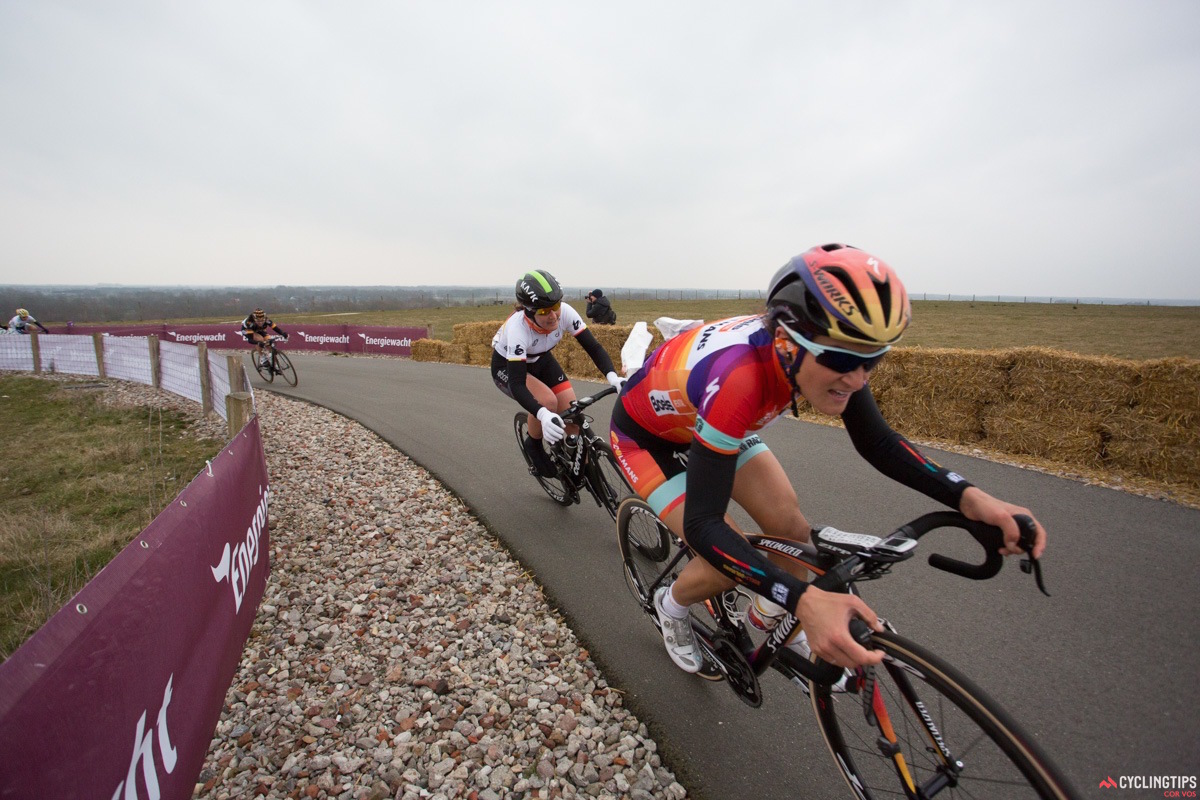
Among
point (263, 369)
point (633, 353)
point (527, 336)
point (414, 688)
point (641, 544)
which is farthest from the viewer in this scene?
point (263, 369)

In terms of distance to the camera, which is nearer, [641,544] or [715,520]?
[715,520]

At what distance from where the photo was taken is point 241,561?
3100mm

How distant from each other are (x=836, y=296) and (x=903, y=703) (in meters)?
1.33

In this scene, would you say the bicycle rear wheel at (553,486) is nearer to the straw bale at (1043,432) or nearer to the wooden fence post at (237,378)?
the wooden fence post at (237,378)

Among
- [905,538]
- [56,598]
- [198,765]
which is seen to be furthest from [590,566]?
[56,598]

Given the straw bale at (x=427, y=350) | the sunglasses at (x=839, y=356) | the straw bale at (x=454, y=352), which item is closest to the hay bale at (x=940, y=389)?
the sunglasses at (x=839, y=356)

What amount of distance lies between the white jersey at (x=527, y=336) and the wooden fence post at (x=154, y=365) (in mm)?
11800

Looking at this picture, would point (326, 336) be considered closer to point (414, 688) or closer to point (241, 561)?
point (241, 561)

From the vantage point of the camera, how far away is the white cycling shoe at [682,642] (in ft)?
8.64

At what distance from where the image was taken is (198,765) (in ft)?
7.23

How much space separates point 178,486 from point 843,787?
24.9ft

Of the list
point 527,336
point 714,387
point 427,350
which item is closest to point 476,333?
point 427,350

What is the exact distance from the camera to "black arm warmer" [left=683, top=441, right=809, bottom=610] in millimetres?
1695

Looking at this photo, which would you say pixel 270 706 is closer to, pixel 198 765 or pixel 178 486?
pixel 198 765
